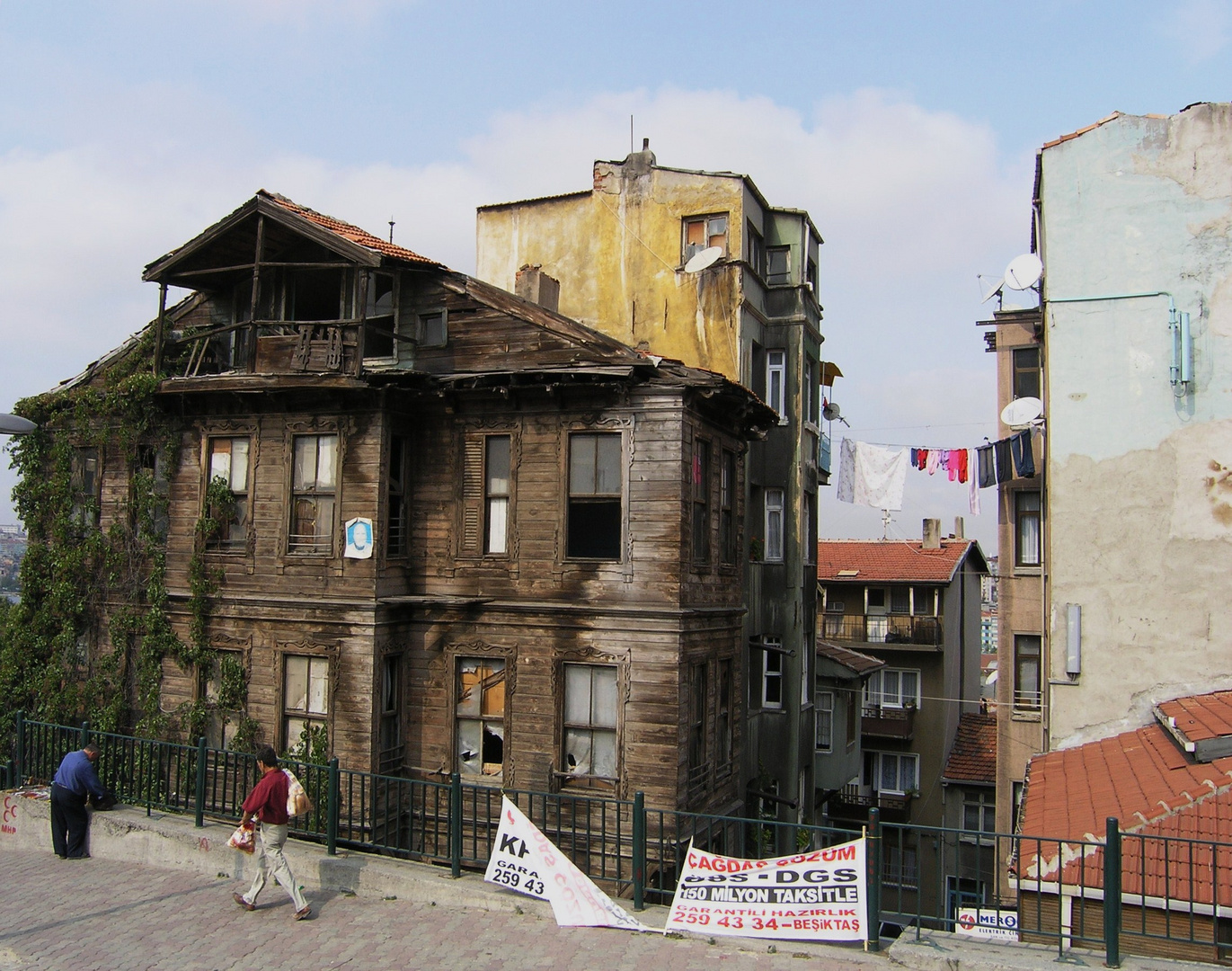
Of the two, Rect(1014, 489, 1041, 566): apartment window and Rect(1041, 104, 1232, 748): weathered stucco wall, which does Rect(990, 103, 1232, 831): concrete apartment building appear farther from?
Rect(1014, 489, 1041, 566): apartment window

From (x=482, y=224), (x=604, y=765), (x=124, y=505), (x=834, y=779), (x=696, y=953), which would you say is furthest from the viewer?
(x=834, y=779)

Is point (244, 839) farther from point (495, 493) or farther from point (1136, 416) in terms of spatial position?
point (1136, 416)

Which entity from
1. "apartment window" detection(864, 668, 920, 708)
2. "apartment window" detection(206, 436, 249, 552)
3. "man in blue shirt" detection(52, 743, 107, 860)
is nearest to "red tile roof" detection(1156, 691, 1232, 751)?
"man in blue shirt" detection(52, 743, 107, 860)

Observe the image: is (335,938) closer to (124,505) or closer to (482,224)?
(124,505)

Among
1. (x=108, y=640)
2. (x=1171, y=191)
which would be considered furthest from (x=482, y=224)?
(x=1171, y=191)

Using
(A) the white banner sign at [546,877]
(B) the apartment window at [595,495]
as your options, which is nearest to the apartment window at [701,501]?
(B) the apartment window at [595,495]

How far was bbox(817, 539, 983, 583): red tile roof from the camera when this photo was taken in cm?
3684

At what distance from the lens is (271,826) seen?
1062cm

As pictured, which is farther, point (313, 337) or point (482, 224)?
point (482, 224)

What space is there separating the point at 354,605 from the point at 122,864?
194 inches

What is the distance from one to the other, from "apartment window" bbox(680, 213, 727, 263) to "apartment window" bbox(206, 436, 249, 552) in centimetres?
982

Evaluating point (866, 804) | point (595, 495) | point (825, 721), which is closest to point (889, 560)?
point (866, 804)

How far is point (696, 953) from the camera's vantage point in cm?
948

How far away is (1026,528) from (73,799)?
21509mm
